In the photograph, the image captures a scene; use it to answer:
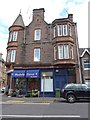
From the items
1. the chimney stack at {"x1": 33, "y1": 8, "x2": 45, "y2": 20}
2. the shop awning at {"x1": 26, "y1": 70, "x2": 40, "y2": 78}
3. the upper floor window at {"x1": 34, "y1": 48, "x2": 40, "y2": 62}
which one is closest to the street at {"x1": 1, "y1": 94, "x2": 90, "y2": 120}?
the shop awning at {"x1": 26, "y1": 70, "x2": 40, "y2": 78}

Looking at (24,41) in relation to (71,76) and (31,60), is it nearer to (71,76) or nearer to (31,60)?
(31,60)

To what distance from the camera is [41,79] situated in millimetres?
26125

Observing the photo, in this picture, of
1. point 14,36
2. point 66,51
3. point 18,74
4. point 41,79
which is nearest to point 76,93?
point 41,79

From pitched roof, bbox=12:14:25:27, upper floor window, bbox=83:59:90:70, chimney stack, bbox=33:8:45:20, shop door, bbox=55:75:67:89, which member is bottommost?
shop door, bbox=55:75:67:89

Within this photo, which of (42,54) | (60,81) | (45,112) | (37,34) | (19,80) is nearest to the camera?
(45,112)

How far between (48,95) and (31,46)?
318 inches

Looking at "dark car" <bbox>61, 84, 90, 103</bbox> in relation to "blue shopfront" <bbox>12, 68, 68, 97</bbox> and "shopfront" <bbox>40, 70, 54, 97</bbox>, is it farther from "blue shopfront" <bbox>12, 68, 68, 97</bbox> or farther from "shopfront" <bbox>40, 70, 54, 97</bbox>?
"shopfront" <bbox>40, 70, 54, 97</bbox>

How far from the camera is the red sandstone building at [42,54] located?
25656 mm

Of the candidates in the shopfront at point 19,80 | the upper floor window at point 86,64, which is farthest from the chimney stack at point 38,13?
the upper floor window at point 86,64

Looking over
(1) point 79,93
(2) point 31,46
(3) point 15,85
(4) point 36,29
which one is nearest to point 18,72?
(3) point 15,85

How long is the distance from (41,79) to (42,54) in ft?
12.7

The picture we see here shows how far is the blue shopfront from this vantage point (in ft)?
83.8

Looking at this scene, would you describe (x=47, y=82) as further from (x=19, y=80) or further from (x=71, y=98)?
(x=71, y=98)

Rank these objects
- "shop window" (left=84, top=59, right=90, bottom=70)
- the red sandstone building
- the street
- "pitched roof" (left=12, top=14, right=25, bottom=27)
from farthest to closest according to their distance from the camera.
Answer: "pitched roof" (left=12, top=14, right=25, bottom=27)
"shop window" (left=84, top=59, right=90, bottom=70)
the red sandstone building
the street
